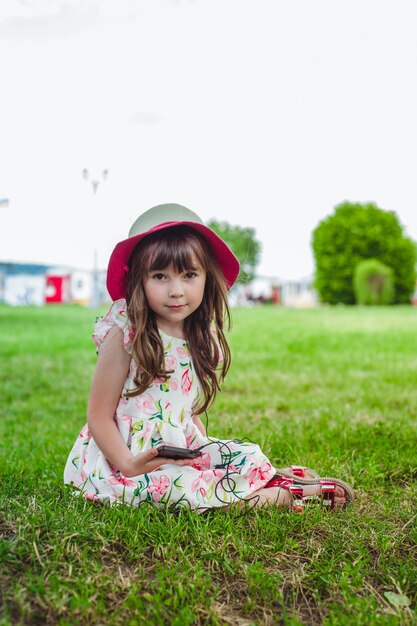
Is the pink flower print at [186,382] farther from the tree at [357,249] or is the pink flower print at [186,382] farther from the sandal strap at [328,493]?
the tree at [357,249]

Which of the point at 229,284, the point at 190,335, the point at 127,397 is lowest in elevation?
the point at 127,397

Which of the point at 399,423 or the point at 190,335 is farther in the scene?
the point at 399,423

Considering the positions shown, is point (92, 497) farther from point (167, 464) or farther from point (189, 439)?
point (189, 439)

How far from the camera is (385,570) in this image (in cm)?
227

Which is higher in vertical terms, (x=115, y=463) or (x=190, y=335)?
(x=190, y=335)

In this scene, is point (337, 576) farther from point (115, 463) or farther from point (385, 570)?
point (115, 463)

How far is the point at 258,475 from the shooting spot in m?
2.81

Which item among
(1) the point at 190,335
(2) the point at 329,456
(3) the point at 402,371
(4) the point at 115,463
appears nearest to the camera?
(4) the point at 115,463

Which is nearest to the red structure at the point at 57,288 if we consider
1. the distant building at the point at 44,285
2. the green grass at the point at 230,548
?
the distant building at the point at 44,285

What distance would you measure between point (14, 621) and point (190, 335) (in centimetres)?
140

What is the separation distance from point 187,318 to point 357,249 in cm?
3578

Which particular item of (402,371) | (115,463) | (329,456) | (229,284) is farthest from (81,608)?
(402,371)

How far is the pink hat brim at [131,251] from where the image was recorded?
267 cm

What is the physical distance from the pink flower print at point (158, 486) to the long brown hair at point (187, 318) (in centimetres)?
36
